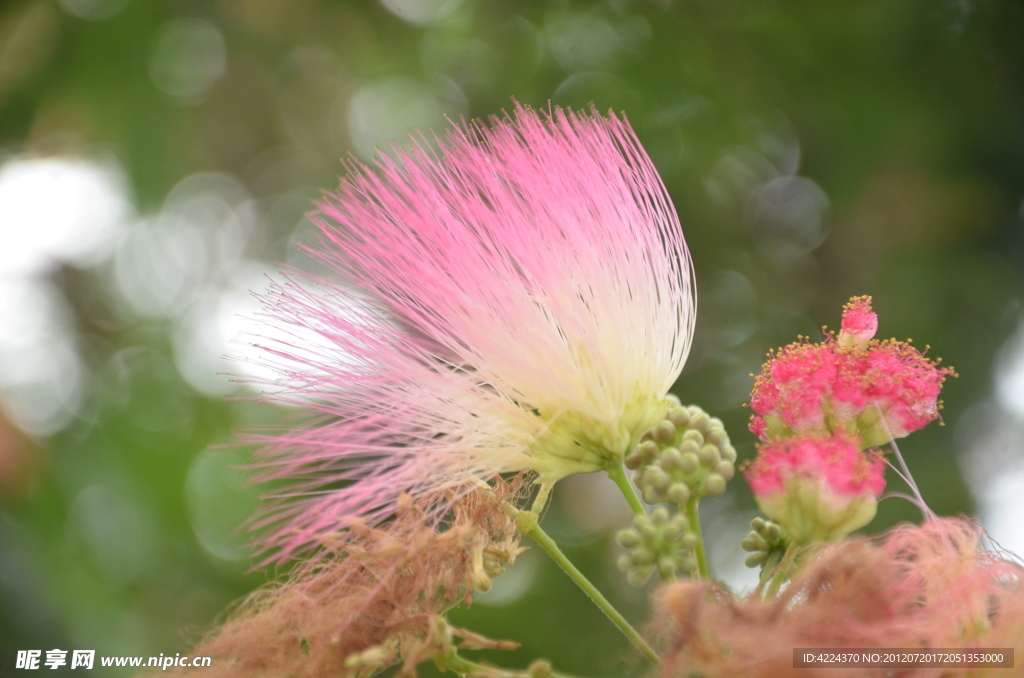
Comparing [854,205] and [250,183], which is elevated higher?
[250,183]

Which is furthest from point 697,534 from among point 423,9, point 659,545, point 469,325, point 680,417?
point 423,9

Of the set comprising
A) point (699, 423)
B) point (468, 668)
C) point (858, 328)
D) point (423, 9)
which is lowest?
point (468, 668)

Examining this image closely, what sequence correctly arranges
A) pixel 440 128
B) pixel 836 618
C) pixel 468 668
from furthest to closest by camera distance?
pixel 440 128 < pixel 468 668 < pixel 836 618

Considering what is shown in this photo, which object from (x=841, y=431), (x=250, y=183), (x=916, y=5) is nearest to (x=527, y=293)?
(x=841, y=431)

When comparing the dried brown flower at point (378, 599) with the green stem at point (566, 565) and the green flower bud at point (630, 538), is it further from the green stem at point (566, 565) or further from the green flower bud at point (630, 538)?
the green flower bud at point (630, 538)

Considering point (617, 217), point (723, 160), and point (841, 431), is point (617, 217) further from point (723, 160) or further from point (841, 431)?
point (723, 160)

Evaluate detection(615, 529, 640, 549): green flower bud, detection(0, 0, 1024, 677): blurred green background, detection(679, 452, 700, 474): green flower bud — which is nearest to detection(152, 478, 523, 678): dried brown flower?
detection(615, 529, 640, 549): green flower bud

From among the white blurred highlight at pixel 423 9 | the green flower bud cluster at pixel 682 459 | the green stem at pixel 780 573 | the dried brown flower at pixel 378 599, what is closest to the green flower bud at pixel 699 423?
the green flower bud cluster at pixel 682 459

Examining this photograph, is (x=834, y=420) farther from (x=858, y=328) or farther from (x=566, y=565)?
(x=566, y=565)
